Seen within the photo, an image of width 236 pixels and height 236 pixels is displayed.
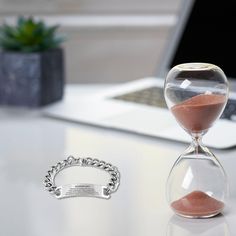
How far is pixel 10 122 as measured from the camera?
0.98 metres

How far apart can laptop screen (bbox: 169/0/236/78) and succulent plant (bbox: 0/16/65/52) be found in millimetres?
252

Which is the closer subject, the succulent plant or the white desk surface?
the white desk surface

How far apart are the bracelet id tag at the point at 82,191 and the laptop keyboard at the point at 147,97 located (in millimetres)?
368

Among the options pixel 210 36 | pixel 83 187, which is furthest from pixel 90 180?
pixel 210 36

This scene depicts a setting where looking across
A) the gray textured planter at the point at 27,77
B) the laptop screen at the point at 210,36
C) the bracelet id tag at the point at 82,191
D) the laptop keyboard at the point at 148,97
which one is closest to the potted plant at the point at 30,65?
the gray textured planter at the point at 27,77

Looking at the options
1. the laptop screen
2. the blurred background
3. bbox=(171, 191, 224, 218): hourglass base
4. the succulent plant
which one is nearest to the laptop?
the laptop screen

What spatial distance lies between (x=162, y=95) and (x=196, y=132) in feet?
1.59

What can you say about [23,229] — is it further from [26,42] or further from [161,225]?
[26,42]

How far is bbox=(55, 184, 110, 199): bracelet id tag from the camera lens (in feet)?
2.14

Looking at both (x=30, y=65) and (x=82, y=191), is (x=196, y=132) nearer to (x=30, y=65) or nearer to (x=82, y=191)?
(x=82, y=191)

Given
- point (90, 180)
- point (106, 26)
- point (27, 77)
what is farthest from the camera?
point (106, 26)

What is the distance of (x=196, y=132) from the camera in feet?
1.96

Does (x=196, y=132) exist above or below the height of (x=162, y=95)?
below

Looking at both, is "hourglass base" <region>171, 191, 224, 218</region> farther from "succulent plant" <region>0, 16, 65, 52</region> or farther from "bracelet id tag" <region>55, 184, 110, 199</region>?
"succulent plant" <region>0, 16, 65, 52</region>
